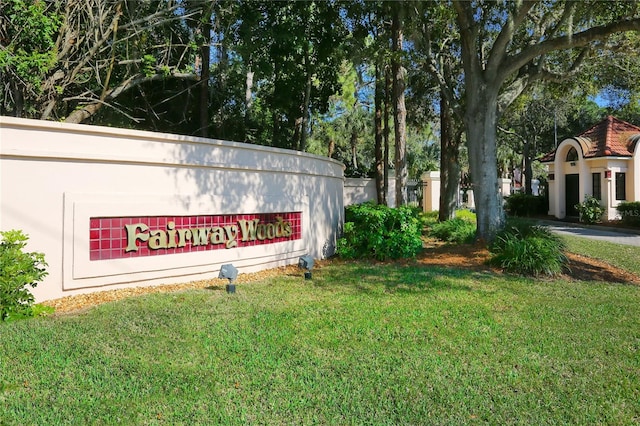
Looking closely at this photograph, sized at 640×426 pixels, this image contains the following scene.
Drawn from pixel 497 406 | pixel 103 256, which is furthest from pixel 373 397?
pixel 103 256

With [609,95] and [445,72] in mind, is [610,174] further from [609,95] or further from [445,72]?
[445,72]

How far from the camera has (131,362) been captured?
168 inches

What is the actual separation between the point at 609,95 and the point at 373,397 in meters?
20.0

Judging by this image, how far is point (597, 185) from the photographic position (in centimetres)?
2391

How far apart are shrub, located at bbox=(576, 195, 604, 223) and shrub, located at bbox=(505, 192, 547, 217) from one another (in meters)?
4.50

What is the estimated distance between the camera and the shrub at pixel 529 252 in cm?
880

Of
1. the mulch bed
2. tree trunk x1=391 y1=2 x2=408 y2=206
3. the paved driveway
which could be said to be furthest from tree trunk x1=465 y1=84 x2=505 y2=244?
the paved driveway

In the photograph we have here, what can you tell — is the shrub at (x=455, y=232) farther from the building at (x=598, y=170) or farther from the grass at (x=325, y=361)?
the building at (x=598, y=170)

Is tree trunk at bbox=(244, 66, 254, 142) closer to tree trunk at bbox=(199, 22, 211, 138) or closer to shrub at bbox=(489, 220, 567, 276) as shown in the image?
tree trunk at bbox=(199, 22, 211, 138)

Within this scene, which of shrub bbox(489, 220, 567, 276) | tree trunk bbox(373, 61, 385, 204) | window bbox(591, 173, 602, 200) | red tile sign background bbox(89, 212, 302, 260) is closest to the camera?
red tile sign background bbox(89, 212, 302, 260)

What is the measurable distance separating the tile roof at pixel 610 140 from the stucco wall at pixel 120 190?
20.4 metres

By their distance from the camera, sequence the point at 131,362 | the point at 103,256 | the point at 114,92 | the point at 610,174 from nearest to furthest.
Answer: the point at 131,362
the point at 103,256
the point at 114,92
the point at 610,174

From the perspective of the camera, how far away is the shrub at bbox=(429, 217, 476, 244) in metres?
13.0

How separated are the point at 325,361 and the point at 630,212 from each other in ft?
71.9
